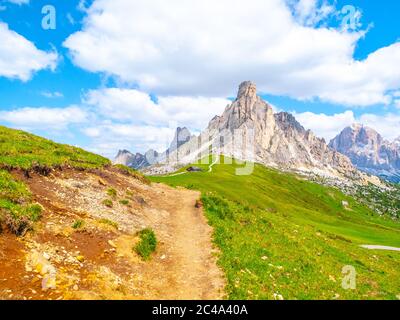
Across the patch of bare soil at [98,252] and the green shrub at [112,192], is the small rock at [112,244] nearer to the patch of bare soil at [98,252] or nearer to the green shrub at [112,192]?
the patch of bare soil at [98,252]

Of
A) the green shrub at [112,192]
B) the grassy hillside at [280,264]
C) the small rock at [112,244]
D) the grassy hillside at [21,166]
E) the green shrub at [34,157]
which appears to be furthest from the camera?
the green shrub at [112,192]

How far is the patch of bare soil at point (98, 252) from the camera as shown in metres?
16.5

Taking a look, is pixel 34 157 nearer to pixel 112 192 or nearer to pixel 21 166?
pixel 21 166

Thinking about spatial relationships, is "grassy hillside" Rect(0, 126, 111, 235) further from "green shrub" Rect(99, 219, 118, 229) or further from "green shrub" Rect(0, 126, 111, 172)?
"green shrub" Rect(99, 219, 118, 229)

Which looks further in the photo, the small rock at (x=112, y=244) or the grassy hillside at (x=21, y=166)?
the small rock at (x=112, y=244)

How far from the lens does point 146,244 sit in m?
24.5

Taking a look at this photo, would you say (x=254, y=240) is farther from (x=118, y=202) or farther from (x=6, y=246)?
(x=6, y=246)

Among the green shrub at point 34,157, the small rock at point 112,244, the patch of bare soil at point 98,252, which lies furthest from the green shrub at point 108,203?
the small rock at point 112,244

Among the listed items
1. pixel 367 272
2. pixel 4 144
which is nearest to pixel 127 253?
pixel 4 144

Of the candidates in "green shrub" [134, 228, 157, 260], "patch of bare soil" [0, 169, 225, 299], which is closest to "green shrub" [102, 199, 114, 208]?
"patch of bare soil" [0, 169, 225, 299]

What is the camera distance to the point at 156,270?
22062mm

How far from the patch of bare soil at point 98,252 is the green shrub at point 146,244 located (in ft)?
1.53
